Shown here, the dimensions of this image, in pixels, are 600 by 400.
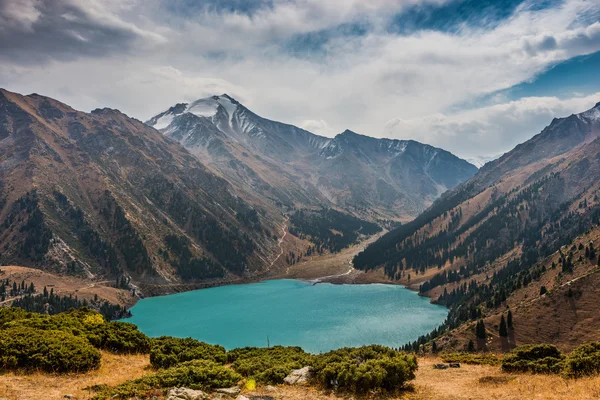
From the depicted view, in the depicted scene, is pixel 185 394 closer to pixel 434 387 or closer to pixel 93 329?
pixel 434 387

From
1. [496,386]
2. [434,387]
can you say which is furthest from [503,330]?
[434,387]

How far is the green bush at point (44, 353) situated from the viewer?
2478 cm

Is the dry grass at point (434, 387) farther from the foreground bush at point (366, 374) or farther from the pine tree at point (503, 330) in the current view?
the pine tree at point (503, 330)

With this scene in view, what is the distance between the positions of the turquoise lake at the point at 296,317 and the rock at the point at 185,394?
79.5 m

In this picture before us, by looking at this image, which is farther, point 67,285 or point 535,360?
point 67,285

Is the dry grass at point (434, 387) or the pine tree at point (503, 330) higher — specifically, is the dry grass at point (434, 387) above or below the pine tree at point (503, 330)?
above

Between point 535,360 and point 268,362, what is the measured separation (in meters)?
20.4

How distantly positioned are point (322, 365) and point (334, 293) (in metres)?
173

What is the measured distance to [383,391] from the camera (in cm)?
2295

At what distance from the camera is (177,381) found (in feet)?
72.9

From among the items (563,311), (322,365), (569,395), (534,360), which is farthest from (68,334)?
(563,311)

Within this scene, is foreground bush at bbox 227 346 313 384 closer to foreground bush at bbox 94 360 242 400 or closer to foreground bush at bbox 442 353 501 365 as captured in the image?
foreground bush at bbox 94 360 242 400

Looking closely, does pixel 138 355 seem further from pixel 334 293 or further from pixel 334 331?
pixel 334 293

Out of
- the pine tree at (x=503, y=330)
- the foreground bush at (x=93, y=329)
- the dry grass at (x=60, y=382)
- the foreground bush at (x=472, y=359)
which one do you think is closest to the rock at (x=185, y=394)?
the dry grass at (x=60, y=382)
